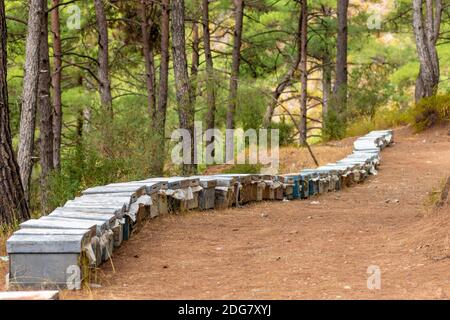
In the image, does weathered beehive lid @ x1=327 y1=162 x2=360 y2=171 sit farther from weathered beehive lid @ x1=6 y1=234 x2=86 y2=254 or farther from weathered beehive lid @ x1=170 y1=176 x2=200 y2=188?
weathered beehive lid @ x1=6 y1=234 x2=86 y2=254

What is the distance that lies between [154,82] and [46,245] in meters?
Result: 17.3

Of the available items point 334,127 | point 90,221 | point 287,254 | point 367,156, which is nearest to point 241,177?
point 287,254

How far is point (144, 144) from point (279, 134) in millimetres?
7297

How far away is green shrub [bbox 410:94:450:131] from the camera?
18.5 m

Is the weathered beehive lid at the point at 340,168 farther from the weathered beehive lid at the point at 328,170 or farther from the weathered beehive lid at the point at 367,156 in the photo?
the weathered beehive lid at the point at 367,156

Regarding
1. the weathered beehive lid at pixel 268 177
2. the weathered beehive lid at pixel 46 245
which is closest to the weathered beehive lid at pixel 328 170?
the weathered beehive lid at pixel 268 177

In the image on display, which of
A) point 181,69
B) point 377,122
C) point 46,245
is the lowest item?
point 46,245

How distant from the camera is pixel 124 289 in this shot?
207 inches

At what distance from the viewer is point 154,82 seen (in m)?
22.2

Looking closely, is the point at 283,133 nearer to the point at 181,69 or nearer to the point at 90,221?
the point at 181,69

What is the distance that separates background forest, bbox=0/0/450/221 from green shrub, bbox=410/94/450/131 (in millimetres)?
99

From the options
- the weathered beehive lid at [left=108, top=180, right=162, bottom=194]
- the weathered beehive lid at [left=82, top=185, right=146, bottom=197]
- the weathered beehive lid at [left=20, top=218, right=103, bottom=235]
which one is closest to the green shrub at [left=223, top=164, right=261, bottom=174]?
the weathered beehive lid at [left=108, top=180, right=162, bottom=194]

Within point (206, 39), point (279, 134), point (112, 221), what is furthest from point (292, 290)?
point (206, 39)
